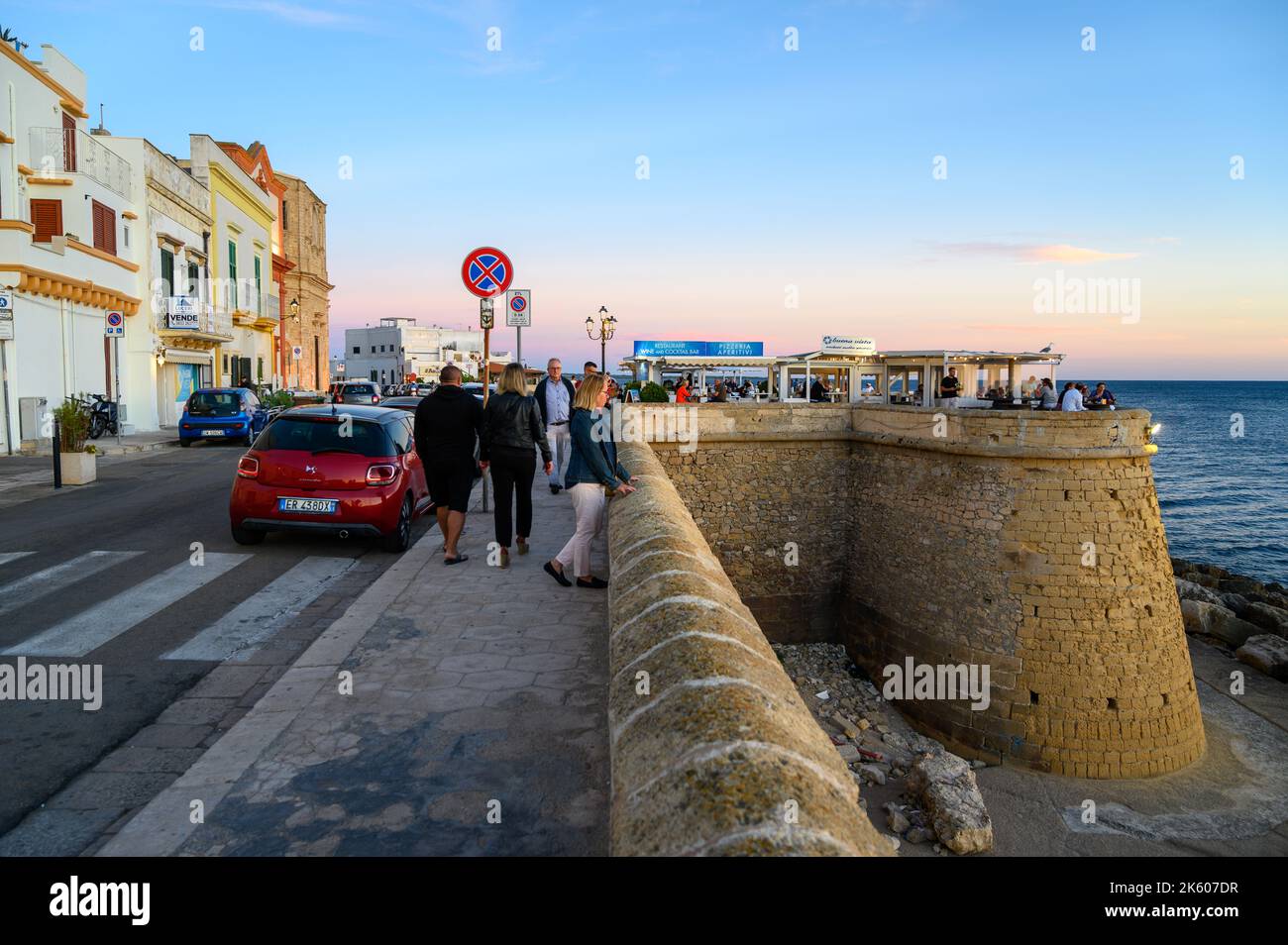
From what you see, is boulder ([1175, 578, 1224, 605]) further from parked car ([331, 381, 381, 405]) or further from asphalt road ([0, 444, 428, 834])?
parked car ([331, 381, 381, 405])

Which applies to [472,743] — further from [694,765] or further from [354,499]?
[354,499]

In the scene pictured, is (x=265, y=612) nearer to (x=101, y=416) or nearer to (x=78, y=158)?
(x=101, y=416)

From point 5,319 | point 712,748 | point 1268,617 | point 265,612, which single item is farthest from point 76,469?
point 1268,617

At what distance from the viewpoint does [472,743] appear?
13.1 feet

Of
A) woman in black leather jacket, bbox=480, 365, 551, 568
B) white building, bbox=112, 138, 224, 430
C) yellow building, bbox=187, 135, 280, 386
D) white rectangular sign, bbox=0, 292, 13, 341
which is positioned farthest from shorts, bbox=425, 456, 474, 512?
yellow building, bbox=187, 135, 280, 386

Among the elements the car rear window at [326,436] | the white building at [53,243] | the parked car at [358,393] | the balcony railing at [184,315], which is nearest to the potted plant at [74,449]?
the white building at [53,243]

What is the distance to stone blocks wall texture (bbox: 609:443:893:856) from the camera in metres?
1.84

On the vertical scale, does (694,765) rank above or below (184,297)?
below

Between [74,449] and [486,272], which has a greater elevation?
[486,272]

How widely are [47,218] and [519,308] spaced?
16830 mm

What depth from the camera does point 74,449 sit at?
15555mm
